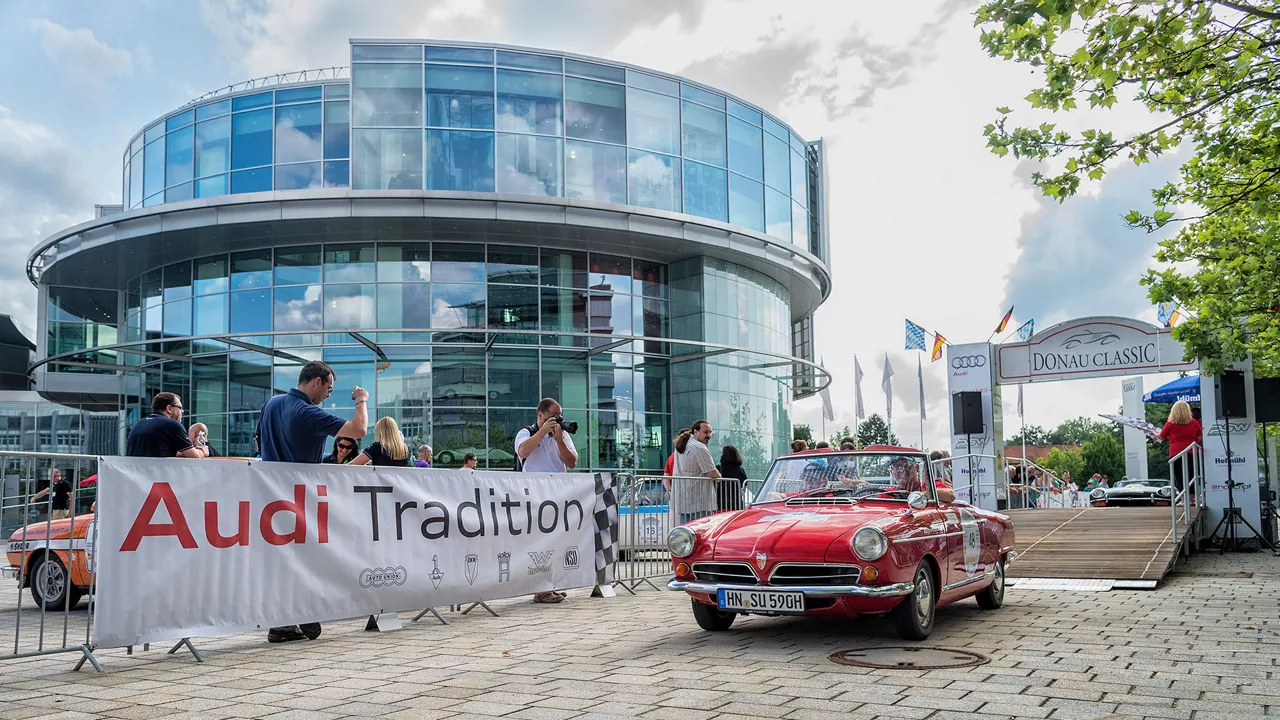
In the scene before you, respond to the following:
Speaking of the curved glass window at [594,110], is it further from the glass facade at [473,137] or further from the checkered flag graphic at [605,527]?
the checkered flag graphic at [605,527]

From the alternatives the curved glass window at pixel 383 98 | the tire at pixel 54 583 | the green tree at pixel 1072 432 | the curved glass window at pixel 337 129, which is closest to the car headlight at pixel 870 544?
the tire at pixel 54 583

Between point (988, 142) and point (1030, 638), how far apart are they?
16.5ft

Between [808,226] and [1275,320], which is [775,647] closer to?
[1275,320]

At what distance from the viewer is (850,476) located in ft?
28.3

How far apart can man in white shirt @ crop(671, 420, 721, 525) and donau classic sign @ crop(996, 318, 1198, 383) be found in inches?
496

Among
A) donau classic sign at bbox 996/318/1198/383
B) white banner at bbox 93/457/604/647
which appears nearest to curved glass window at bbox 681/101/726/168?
donau classic sign at bbox 996/318/1198/383

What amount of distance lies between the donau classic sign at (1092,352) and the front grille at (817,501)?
16.0 metres

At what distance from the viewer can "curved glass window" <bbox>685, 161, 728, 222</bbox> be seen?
97.9 feet

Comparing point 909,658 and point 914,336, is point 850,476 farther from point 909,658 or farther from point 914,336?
point 914,336

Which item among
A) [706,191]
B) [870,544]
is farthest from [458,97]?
[870,544]

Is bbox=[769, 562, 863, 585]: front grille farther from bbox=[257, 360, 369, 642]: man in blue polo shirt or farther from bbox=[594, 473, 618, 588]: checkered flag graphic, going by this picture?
bbox=[594, 473, 618, 588]: checkered flag graphic

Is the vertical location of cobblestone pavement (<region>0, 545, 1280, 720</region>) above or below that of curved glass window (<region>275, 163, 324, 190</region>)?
below

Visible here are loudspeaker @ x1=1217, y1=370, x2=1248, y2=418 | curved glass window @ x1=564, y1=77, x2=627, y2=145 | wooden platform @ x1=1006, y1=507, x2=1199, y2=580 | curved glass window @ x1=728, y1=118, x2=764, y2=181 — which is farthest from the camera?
curved glass window @ x1=728, y1=118, x2=764, y2=181

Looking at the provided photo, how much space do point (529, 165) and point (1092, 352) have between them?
15376 mm
